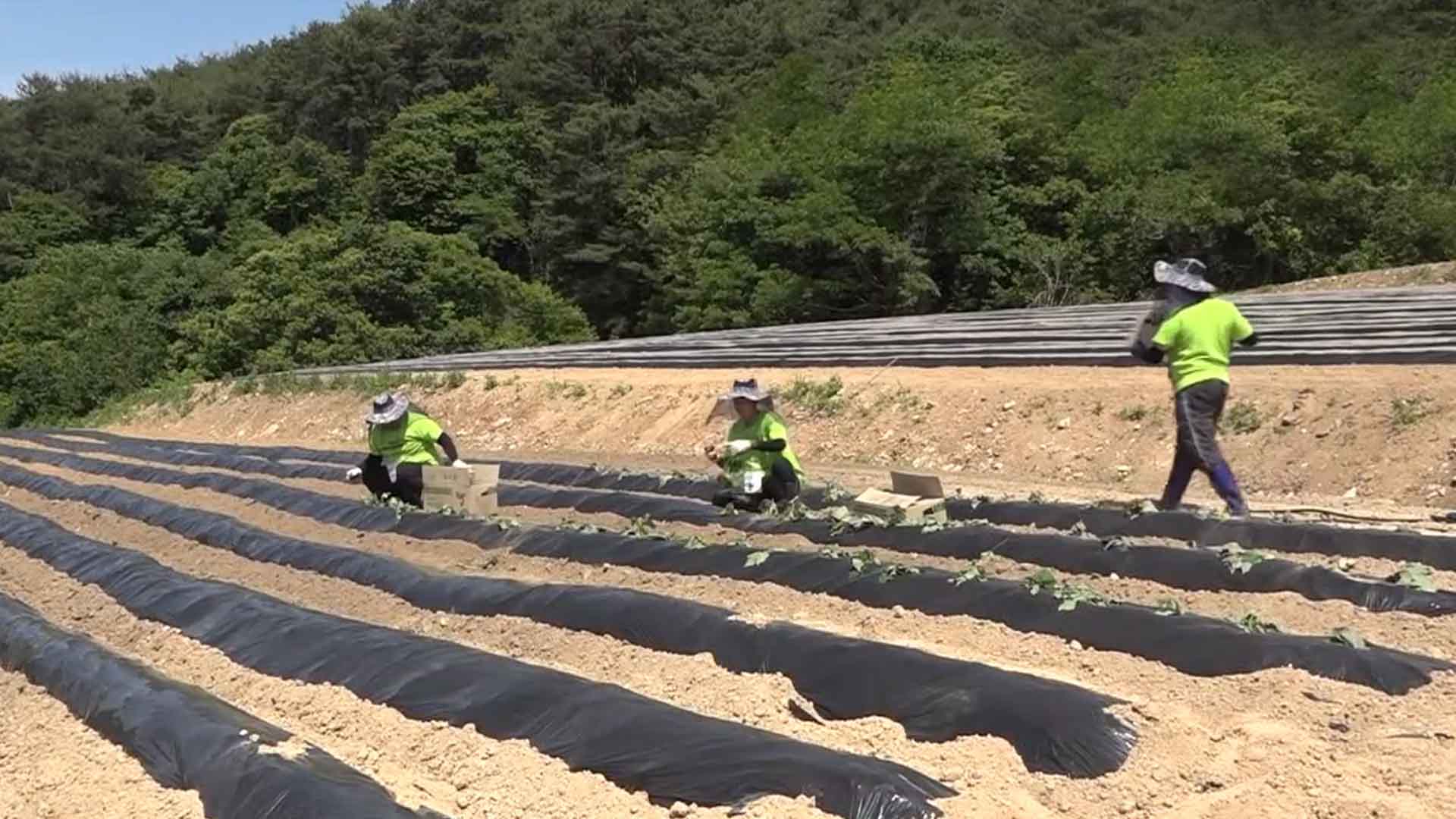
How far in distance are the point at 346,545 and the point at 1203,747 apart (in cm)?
603

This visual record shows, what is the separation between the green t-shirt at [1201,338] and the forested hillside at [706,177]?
24.3 m

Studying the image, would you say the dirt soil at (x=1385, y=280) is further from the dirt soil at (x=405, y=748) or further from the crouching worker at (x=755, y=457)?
the dirt soil at (x=405, y=748)

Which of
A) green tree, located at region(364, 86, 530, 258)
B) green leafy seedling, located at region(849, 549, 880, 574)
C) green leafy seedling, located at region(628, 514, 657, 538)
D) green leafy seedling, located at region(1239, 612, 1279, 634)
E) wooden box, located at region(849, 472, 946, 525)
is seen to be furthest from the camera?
green tree, located at region(364, 86, 530, 258)

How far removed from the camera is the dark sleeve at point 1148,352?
22.9ft

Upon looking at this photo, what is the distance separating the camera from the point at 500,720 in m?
4.06

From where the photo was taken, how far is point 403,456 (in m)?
9.28

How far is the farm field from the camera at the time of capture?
10.9 ft

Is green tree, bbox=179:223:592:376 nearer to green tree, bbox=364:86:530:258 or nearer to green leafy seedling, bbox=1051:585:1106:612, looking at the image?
green tree, bbox=364:86:530:258

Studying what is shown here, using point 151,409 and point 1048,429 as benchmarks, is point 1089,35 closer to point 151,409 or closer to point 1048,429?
point 151,409

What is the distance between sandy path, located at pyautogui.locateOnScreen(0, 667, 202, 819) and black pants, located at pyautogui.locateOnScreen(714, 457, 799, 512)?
435cm

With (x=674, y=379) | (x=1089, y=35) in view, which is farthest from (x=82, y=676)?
(x=1089, y=35)

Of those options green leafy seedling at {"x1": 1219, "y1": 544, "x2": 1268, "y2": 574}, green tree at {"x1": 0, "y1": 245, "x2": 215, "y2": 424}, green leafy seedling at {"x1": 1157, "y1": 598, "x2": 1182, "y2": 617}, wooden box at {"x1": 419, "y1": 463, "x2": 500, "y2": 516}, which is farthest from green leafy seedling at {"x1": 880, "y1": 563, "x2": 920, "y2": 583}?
green tree at {"x1": 0, "y1": 245, "x2": 215, "y2": 424}

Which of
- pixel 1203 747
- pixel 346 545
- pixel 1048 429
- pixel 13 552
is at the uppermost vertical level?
pixel 1048 429

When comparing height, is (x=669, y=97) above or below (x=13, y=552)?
above
